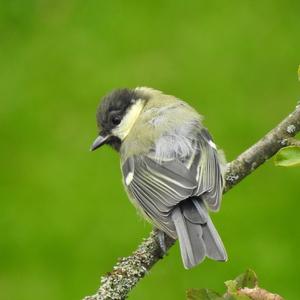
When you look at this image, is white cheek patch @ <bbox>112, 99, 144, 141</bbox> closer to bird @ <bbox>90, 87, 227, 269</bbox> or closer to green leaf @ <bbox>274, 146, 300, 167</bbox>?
bird @ <bbox>90, 87, 227, 269</bbox>

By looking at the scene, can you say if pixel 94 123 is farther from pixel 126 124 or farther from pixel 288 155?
pixel 288 155

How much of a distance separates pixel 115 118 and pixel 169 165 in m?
0.66

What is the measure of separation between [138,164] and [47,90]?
3.38m

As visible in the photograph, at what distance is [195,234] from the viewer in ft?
10.8

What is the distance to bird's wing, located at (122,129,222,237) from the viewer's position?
11.3ft

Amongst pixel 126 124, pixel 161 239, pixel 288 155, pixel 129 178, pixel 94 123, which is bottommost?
pixel 94 123

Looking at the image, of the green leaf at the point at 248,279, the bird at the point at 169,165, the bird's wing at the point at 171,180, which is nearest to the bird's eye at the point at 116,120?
the bird at the point at 169,165

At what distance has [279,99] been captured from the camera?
22.3ft

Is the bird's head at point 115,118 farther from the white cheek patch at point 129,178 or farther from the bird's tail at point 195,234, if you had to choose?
the bird's tail at point 195,234

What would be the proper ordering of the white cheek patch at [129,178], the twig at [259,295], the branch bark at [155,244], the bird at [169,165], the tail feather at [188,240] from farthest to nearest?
the white cheek patch at [129,178] → the bird at [169,165] → the tail feather at [188,240] → the branch bark at [155,244] → the twig at [259,295]

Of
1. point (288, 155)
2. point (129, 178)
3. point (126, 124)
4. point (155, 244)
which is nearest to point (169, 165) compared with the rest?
point (129, 178)

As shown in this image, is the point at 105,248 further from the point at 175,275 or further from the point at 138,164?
the point at 138,164

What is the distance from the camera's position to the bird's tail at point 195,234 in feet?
10.3

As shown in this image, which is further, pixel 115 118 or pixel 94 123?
pixel 94 123
